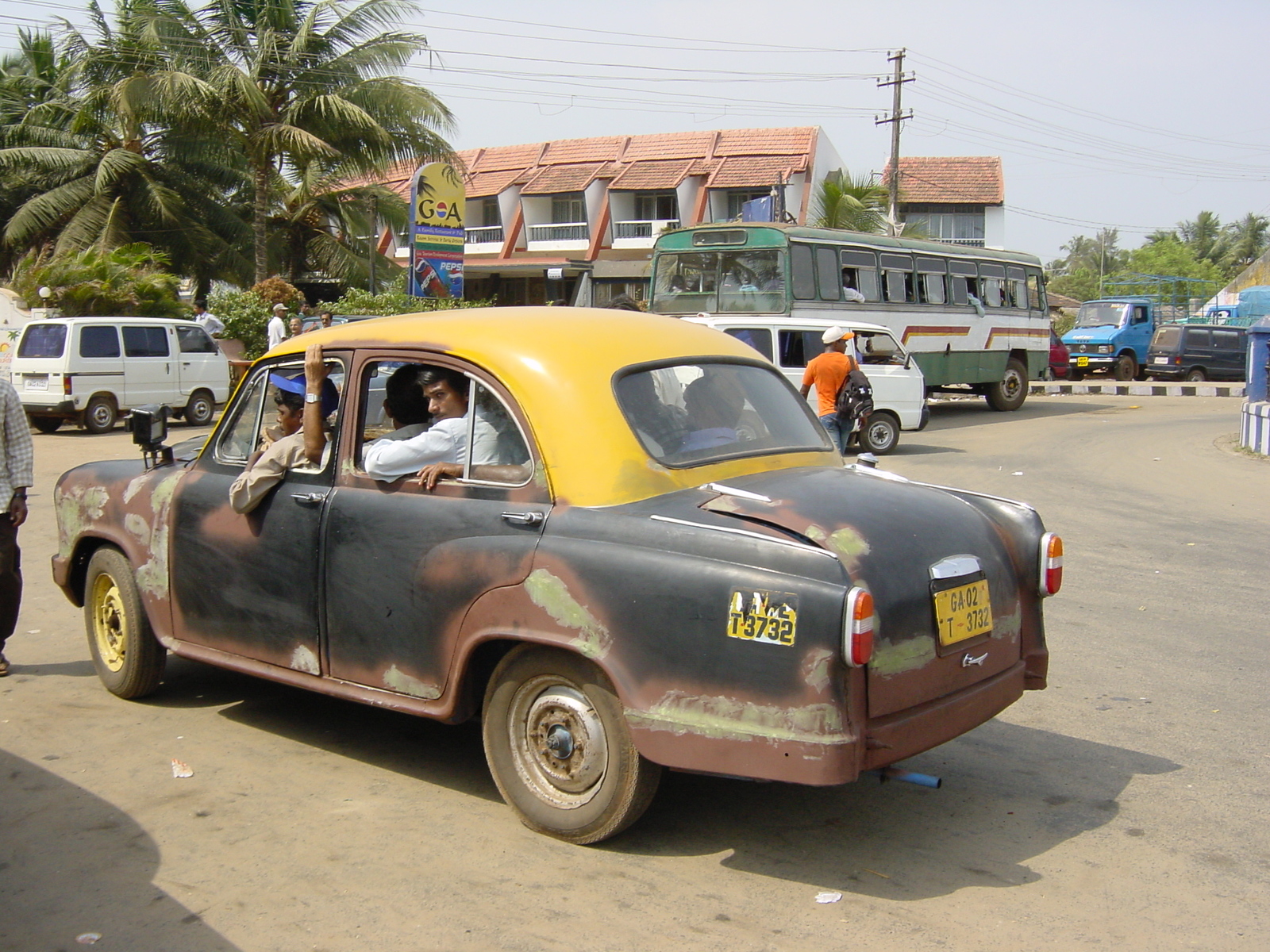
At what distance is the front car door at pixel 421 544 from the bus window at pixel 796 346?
39.1 ft

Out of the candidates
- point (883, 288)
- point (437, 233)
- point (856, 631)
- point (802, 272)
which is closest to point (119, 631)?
point (856, 631)

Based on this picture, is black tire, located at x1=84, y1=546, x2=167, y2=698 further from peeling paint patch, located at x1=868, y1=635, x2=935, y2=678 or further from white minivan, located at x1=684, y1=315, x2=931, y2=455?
white minivan, located at x1=684, y1=315, x2=931, y2=455

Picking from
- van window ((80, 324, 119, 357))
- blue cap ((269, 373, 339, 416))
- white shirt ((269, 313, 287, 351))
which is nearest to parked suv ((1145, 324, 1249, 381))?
white shirt ((269, 313, 287, 351))

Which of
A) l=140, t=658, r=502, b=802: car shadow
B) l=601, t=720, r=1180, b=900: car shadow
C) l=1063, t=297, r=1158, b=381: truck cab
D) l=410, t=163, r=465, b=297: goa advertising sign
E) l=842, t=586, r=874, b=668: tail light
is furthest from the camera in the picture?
l=1063, t=297, r=1158, b=381: truck cab

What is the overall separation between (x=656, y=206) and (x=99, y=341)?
27.7 meters

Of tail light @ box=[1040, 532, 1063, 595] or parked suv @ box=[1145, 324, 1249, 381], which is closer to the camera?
tail light @ box=[1040, 532, 1063, 595]

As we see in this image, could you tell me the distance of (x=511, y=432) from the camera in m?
4.30

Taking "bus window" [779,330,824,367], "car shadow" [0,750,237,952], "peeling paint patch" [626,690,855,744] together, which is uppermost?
"bus window" [779,330,824,367]

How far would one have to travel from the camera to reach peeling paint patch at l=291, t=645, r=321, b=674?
15.4 ft

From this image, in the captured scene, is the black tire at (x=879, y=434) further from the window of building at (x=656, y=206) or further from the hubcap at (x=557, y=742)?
the window of building at (x=656, y=206)

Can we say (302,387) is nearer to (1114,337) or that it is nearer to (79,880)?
(79,880)

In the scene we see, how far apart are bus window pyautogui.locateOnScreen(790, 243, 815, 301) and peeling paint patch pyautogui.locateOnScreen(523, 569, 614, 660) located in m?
15.5

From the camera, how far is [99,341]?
60.6ft

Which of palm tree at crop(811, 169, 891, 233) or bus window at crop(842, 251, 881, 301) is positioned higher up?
palm tree at crop(811, 169, 891, 233)
